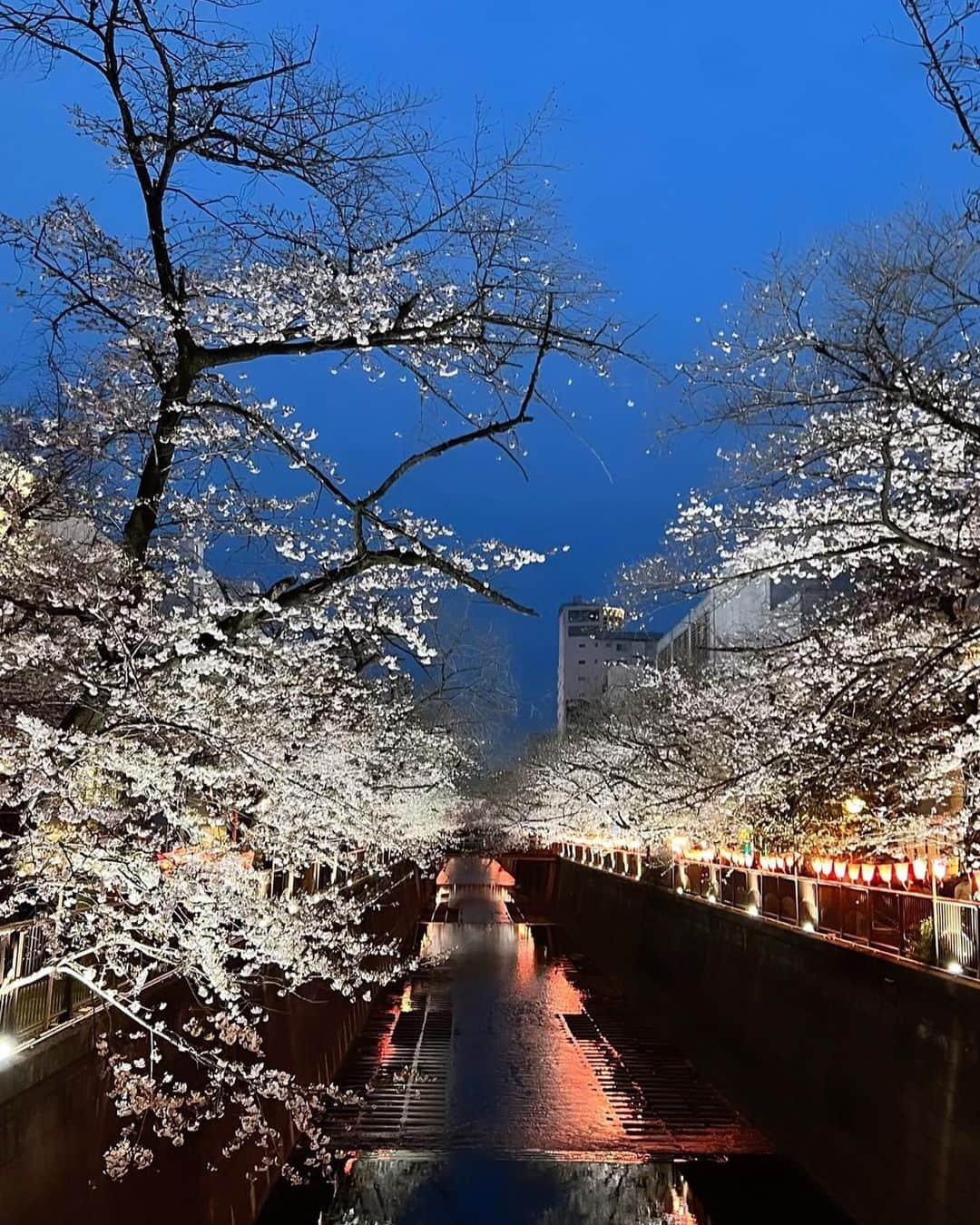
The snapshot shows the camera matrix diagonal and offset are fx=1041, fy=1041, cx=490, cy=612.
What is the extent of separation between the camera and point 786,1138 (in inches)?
637

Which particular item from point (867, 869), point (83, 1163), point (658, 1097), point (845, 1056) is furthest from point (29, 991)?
point (658, 1097)

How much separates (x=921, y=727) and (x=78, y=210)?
9.97 metres

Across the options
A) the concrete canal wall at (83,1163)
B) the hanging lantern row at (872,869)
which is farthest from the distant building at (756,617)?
the concrete canal wall at (83,1163)

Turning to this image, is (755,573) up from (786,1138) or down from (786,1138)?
up

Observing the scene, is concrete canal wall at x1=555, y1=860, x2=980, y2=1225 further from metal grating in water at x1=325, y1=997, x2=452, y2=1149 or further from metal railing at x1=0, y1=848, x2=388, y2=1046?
metal railing at x1=0, y1=848, x2=388, y2=1046

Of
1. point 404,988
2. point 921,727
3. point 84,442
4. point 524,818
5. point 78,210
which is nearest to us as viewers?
point 78,210

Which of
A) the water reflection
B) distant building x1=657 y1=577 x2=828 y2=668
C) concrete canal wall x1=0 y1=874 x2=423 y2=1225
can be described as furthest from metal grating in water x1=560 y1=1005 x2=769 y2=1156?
distant building x1=657 y1=577 x2=828 y2=668

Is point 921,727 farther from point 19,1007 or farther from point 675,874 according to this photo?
point 675,874

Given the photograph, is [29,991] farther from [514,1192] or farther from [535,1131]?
[535,1131]

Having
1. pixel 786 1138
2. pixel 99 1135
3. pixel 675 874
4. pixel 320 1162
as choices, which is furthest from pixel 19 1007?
pixel 675 874

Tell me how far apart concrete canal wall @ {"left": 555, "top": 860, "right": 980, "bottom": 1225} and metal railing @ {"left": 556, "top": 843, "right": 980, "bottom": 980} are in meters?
0.25

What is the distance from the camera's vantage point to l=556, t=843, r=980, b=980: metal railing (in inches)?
447

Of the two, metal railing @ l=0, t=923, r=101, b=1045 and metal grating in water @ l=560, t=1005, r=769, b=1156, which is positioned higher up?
metal railing @ l=0, t=923, r=101, b=1045

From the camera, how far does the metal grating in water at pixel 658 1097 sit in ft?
56.0
